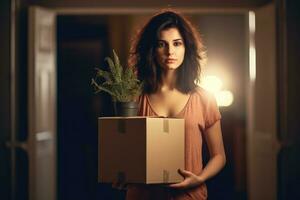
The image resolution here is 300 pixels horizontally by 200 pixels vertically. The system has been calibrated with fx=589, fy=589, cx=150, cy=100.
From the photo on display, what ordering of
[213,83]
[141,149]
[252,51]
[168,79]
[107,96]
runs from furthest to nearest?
[213,83] < [252,51] < [107,96] < [168,79] < [141,149]

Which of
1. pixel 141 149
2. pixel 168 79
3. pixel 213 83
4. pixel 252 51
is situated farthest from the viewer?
pixel 213 83

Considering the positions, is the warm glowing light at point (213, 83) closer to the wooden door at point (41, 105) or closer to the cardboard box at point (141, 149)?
the wooden door at point (41, 105)

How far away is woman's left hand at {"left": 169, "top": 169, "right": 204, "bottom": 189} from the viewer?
9.15 ft

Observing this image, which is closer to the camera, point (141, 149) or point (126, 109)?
point (141, 149)

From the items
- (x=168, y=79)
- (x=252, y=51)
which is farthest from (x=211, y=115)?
(x=252, y=51)

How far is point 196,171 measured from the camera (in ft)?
9.37

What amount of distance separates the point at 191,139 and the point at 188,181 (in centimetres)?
20

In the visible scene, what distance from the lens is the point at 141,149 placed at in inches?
107

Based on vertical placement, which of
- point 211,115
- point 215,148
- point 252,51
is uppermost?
point 252,51

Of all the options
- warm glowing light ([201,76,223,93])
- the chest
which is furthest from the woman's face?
warm glowing light ([201,76,223,93])

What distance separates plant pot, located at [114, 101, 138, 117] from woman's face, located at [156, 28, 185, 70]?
0.25m

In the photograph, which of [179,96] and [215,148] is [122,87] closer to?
[179,96]

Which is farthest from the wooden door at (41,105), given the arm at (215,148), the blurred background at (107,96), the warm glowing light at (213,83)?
the arm at (215,148)

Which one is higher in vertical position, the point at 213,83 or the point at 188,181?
the point at 213,83
